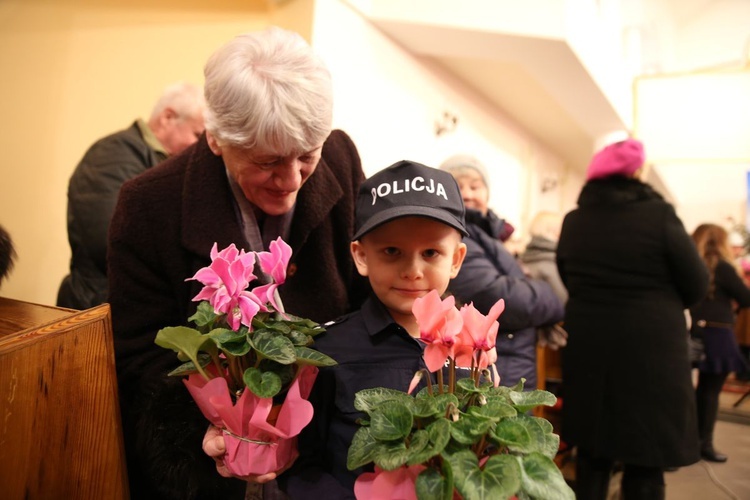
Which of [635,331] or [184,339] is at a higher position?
[184,339]

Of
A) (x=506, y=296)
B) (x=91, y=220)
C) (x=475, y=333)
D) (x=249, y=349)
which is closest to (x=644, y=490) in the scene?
(x=506, y=296)

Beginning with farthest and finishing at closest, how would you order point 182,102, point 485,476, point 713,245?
point 713,245, point 182,102, point 485,476

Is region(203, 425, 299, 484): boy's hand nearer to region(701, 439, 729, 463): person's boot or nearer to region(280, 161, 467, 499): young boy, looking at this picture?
region(280, 161, 467, 499): young boy

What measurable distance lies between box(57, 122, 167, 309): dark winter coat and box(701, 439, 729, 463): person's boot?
3438 mm

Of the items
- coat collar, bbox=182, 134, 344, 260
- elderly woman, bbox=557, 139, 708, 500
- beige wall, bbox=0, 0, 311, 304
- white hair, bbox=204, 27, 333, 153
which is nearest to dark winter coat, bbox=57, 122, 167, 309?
beige wall, bbox=0, 0, 311, 304

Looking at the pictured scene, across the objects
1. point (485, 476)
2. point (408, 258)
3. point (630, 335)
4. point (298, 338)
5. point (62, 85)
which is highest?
point (62, 85)

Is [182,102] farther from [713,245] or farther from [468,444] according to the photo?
[713,245]

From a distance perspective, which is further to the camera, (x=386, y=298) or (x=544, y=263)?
(x=544, y=263)

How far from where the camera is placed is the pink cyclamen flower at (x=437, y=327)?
63cm

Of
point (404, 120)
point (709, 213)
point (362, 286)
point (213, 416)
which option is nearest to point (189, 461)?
point (213, 416)

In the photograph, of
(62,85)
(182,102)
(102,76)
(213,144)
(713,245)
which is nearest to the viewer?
(213,144)

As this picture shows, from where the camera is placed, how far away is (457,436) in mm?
574

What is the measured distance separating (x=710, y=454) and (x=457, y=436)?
11.0ft

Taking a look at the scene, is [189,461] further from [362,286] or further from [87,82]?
[87,82]
